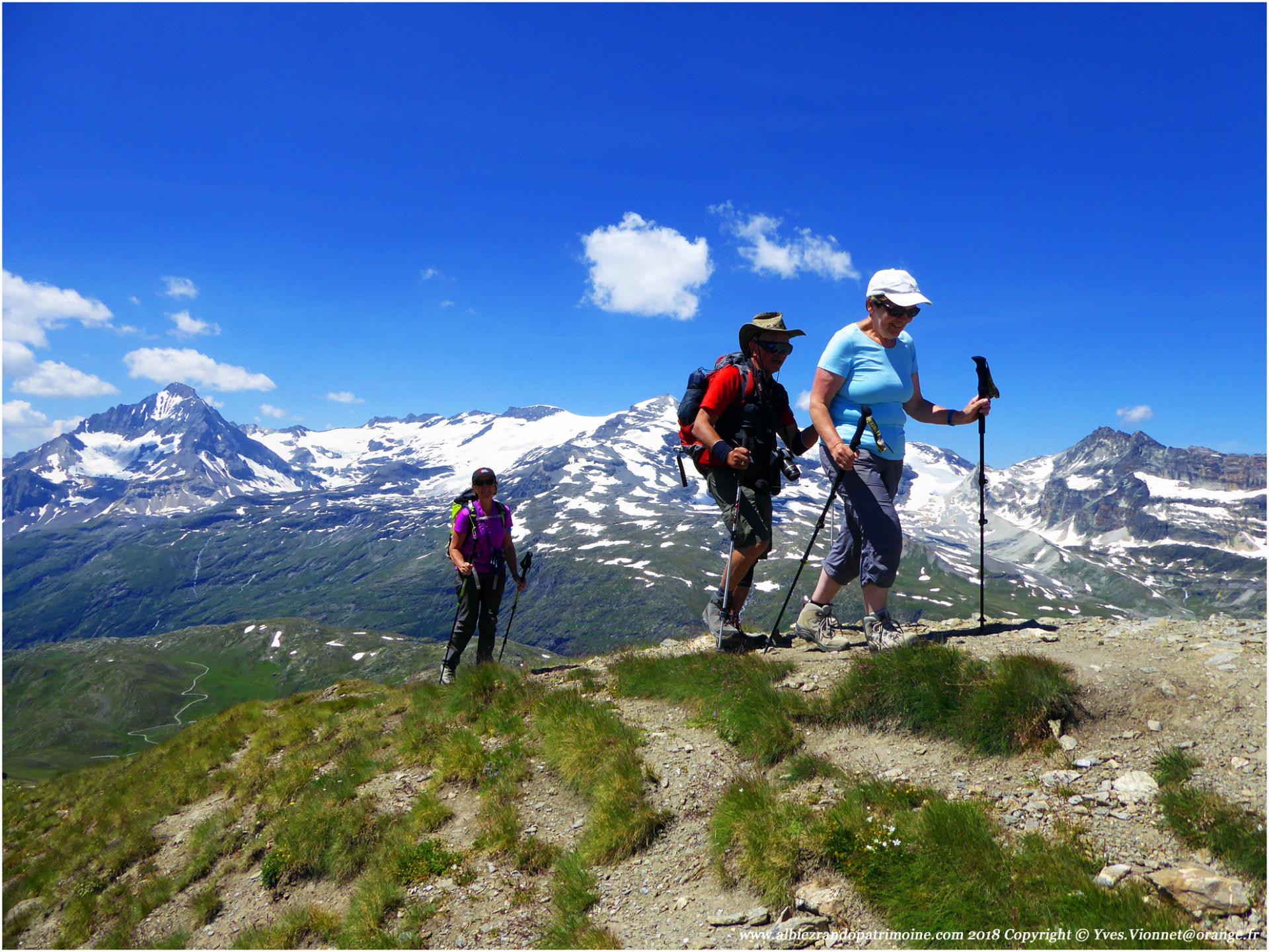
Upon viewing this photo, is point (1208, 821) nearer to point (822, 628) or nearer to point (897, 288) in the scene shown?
point (822, 628)

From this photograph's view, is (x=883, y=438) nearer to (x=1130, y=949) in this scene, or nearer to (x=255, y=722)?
(x=1130, y=949)

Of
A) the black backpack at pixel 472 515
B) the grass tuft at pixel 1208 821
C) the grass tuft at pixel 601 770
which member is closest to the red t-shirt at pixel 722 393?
the grass tuft at pixel 601 770

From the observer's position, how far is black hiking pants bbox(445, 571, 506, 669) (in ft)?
42.4

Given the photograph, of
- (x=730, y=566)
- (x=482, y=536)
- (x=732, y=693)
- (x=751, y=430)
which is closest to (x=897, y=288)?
(x=751, y=430)

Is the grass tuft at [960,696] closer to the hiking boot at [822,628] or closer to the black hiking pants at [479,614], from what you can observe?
the hiking boot at [822,628]

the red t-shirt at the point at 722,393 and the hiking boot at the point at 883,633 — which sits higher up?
the red t-shirt at the point at 722,393

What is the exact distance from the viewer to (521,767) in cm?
844

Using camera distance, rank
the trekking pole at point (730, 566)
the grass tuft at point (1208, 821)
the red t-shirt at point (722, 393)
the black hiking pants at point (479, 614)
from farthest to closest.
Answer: the black hiking pants at point (479, 614)
the trekking pole at point (730, 566)
the red t-shirt at point (722, 393)
the grass tuft at point (1208, 821)

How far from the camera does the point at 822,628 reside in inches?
388

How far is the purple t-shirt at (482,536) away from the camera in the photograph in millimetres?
12906

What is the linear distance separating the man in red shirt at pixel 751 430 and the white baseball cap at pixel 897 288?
1354mm

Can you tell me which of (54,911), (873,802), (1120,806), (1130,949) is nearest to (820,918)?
(873,802)

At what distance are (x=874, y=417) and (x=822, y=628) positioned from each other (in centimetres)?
344

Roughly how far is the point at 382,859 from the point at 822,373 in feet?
26.6
